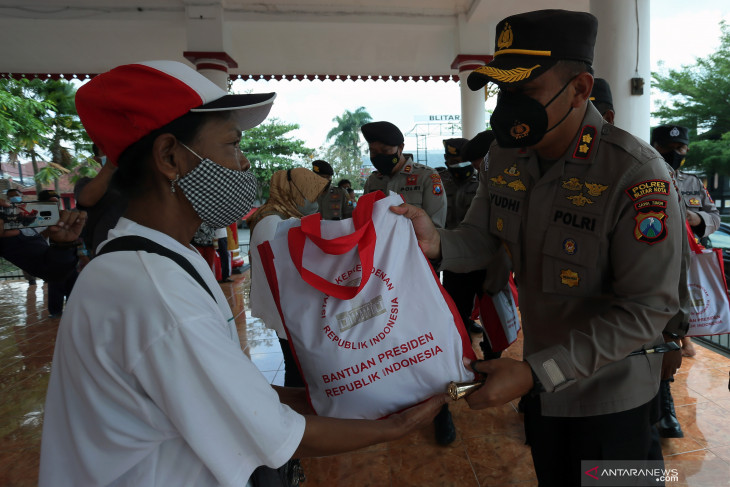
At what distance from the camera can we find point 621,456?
1146 mm

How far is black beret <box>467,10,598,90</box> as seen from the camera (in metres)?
1.06

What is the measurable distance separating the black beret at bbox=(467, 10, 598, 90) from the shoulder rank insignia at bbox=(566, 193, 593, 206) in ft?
1.07

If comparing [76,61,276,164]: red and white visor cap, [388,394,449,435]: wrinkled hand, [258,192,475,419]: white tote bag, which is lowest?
[388,394,449,435]: wrinkled hand

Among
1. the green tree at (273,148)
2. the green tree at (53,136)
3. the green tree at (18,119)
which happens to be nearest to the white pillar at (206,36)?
the green tree at (18,119)

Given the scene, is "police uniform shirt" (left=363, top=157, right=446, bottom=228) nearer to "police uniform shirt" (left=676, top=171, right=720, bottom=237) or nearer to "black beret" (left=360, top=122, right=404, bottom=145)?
"black beret" (left=360, top=122, right=404, bottom=145)

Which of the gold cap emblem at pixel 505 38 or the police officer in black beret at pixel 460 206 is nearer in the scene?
the gold cap emblem at pixel 505 38

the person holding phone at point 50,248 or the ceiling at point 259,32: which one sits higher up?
the ceiling at point 259,32

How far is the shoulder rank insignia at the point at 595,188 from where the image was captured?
3.53 feet

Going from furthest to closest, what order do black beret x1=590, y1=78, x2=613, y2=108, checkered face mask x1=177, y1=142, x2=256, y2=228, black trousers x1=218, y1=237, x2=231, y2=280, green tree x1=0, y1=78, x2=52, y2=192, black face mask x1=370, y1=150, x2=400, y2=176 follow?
green tree x1=0, y1=78, x2=52, y2=192 → black trousers x1=218, y1=237, x2=231, y2=280 → black face mask x1=370, y1=150, x2=400, y2=176 → black beret x1=590, y1=78, x2=613, y2=108 → checkered face mask x1=177, y1=142, x2=256, y2=228

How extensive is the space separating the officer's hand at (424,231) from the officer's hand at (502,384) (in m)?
0.38

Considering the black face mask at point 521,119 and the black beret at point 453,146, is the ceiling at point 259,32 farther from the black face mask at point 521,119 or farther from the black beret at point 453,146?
the black face mask at point 521,119

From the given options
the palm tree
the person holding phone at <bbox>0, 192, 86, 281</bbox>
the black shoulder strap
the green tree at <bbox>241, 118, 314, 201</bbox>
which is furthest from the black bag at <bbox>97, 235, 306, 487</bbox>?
the palm tree

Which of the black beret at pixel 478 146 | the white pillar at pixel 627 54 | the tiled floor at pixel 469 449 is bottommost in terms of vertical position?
the tiled floor at pixel 469 449

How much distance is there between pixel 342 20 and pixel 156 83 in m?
6.66
